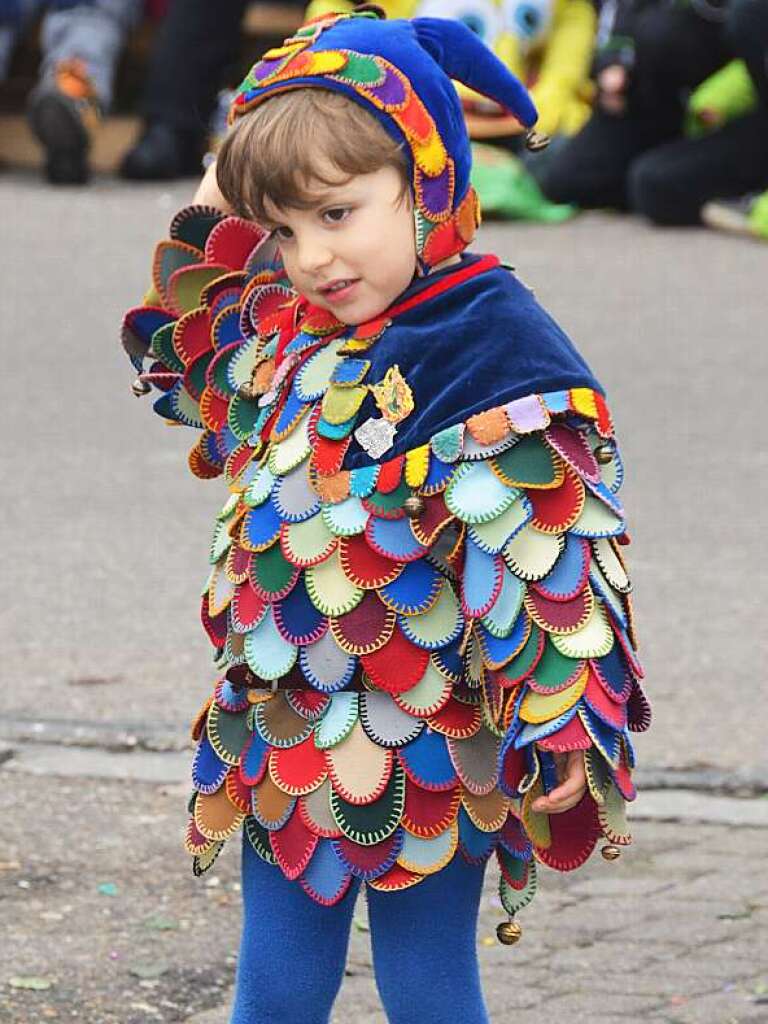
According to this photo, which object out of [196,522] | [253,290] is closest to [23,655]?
[196,522]

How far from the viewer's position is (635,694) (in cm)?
249

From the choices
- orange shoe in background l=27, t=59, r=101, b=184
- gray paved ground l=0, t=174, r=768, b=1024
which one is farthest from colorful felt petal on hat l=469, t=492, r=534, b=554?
orange shoe in background l=27, t=59, r=101, b=184

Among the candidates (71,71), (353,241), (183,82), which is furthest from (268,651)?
(183,82)

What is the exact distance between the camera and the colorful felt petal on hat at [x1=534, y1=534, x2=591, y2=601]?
2.40 m

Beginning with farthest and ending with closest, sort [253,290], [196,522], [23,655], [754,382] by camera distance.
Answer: [754,382], [196,522], [23,655], [253,290]

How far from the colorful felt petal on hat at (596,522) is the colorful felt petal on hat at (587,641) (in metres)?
0.09

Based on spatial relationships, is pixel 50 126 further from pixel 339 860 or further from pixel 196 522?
pixel 339 860

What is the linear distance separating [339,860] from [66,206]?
8.07m

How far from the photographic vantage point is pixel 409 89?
8.02 ft

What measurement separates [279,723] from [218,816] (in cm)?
Result: 14

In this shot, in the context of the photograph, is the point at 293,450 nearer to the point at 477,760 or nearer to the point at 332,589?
the point at 332,589

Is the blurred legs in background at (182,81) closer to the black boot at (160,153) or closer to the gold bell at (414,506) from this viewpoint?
the black boot at (160,153)

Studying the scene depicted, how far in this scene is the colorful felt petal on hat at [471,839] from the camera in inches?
98.3

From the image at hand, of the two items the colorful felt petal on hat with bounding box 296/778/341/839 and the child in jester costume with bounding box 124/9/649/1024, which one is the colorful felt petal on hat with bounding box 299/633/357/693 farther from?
the colorful felt petal on hat with bounding box 296/778/341/839
